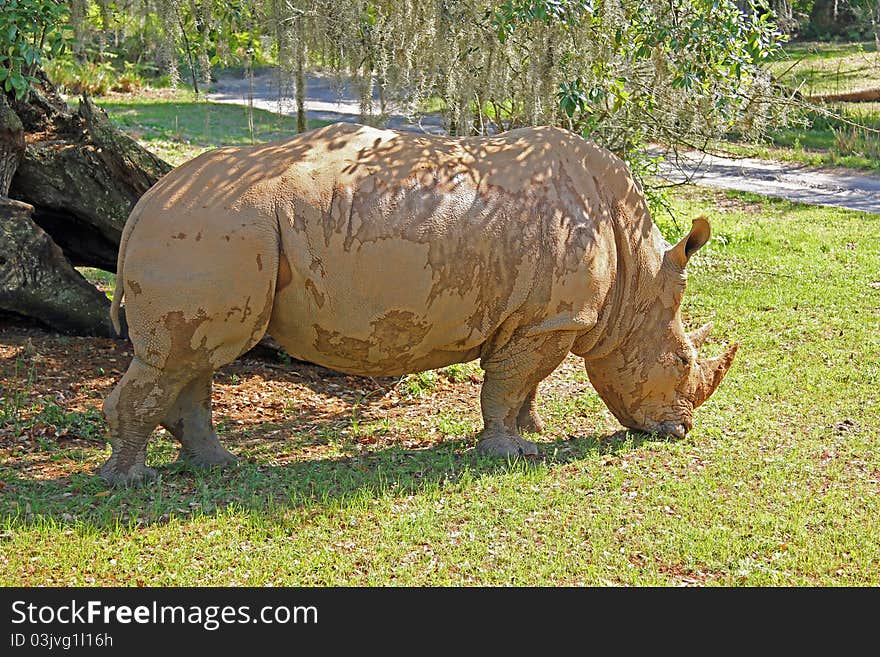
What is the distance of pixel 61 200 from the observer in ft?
30.1

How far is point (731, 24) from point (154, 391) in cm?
566

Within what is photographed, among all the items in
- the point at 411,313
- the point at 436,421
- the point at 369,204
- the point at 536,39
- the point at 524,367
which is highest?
the point at 536,39

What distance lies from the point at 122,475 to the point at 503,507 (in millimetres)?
2352

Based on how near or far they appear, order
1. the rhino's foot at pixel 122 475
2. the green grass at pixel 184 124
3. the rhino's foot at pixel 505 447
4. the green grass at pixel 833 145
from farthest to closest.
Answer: the green grass at pixel 833 145 → the green grass at pixel 184 124 → the rhino's foot at pixel 505 447 → the rhino's foot at pixel 122 475

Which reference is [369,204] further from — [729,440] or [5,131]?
[5,131]

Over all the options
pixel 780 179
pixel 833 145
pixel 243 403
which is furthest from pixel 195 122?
pixel 243 403

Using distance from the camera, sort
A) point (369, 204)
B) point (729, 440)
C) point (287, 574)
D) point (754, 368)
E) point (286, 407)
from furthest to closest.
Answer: point (754, 368) < point (286, 407) < point (729, 440) < point (369, 204) < point (287, 574)

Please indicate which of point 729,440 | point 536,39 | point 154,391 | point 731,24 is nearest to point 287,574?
point 154,391

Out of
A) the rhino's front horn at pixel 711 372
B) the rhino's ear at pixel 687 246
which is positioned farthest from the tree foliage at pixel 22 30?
the rhino's front horn at pixel 711 372

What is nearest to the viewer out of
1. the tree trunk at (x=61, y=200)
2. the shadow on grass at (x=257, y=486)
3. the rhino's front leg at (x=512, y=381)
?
the shadow on grass at (x=257, y=486)

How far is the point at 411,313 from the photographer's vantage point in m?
6.64

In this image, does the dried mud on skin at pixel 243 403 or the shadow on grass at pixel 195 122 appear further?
the shadow on grass at pixel 195 122

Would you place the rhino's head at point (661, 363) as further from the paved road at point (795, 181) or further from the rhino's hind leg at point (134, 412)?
the paved road at point (795, 181)

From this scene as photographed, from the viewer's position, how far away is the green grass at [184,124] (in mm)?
17906
